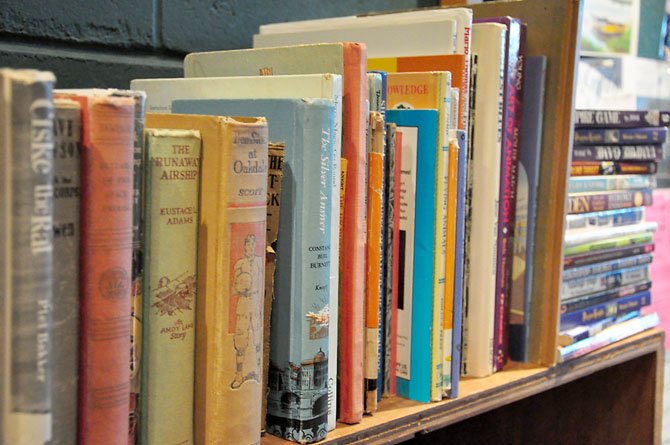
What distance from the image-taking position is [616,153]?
1056mm

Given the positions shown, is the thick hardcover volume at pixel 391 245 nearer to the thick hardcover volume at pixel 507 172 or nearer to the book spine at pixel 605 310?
the thick hardcover volume at pixel 507 172

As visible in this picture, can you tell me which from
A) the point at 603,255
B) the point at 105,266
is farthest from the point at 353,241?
the point at 603,255

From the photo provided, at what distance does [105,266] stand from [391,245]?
325 mm

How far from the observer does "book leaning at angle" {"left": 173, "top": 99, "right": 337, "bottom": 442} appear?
2.16ft

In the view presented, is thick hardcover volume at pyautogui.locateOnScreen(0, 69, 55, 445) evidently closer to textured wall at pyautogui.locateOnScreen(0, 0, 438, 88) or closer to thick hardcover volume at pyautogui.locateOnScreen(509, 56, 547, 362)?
textured wall at pyautogui.locateOnScreen(0, 0, 438, 88)

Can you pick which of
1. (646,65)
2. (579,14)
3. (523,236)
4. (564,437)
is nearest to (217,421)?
(523,236)

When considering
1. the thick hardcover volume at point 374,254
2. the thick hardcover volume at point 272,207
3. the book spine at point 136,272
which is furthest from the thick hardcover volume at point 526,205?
the book spine at point 136,272

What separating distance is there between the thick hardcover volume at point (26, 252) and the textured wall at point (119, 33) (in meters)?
0.45

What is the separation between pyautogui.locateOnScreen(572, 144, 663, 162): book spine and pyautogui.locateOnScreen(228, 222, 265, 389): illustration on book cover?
0.54 meters

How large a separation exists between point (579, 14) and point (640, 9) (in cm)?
96

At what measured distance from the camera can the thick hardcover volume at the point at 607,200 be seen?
99cm

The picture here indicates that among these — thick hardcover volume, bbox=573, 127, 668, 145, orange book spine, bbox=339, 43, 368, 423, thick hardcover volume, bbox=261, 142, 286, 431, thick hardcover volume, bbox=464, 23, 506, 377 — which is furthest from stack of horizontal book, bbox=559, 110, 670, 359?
thick hardcover volume, bbox=261, 142, 286, 431

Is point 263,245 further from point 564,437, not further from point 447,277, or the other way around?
point 564,437

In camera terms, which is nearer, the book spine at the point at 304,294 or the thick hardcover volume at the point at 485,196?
the book spine at the point at 304,294
